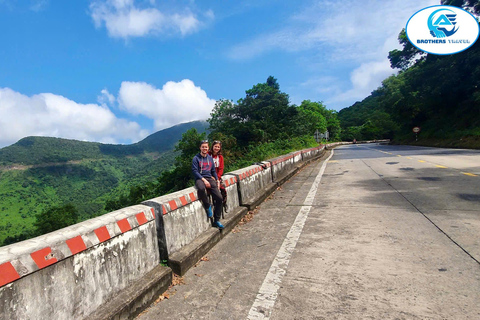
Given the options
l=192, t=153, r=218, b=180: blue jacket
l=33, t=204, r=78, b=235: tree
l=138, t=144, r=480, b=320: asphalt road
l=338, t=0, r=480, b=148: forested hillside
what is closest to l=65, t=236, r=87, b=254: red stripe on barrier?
l=138, t=144, r=480, b=320: asphalt road

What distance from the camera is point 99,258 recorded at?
2.34 meters

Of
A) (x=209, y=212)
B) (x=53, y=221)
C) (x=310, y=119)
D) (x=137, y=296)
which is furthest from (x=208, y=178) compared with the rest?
(x=310, y=119)

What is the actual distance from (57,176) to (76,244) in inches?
7212

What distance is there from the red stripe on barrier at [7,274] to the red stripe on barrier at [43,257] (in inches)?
5.3

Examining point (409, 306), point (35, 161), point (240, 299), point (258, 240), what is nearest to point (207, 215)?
point (258, 240)

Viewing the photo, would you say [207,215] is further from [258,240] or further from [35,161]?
[35,161]

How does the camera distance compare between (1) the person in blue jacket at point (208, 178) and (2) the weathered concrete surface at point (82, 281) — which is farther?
(1) the person in blue jacket at point (208, 178)

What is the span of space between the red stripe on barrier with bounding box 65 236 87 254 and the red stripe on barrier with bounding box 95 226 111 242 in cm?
16

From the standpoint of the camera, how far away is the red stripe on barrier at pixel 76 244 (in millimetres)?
2088

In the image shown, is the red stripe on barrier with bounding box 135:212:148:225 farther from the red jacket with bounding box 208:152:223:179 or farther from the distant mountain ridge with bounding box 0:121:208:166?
the distant mountain ridge with bounding box 0:121:208:166

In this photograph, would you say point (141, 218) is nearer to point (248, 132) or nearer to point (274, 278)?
point (274, 278)

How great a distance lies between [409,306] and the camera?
2.47 m

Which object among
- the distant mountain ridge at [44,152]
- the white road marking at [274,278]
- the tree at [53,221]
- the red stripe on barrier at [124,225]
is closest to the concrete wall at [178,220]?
the red stripe on barrier at [124,225]

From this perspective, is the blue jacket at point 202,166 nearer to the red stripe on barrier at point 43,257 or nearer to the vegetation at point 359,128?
the red stripe on barrier at point 43,257
